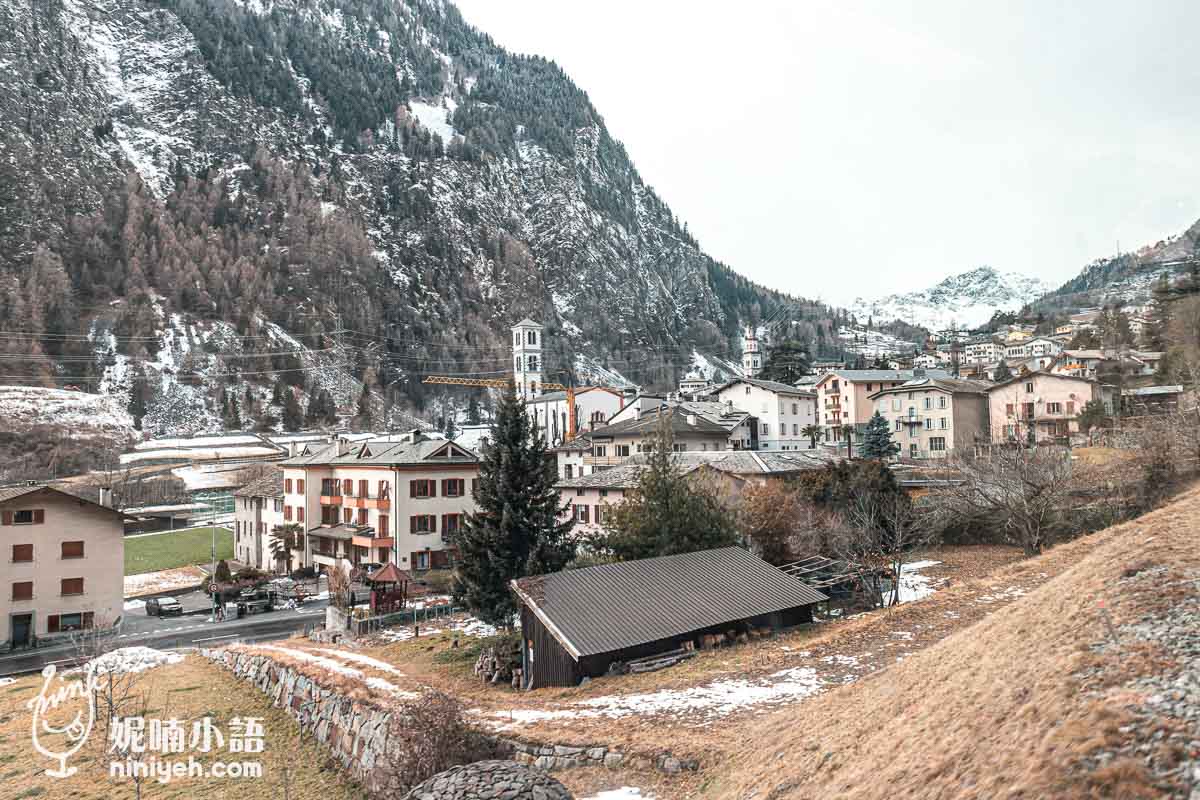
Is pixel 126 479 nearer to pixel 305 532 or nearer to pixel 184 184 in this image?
pixel 305 532

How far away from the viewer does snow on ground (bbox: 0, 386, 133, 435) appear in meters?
98.9

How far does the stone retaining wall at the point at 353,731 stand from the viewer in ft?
Answer: 41.7

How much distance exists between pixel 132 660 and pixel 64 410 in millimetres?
101504

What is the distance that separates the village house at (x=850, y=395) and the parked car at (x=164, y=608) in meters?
63.9

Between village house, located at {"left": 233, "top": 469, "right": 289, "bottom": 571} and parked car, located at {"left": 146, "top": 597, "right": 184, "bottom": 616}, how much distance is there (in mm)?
11486

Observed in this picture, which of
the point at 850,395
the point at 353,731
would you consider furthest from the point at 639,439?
the point at 353,731

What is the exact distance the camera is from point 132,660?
26781 millimetres

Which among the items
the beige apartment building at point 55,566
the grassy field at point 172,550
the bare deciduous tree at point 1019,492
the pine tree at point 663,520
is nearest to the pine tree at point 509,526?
the pine tree at point 663,520

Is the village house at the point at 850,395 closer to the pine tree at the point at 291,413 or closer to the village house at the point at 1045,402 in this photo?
the village house at the point at 1045,402

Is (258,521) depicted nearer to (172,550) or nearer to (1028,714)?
(172,550)

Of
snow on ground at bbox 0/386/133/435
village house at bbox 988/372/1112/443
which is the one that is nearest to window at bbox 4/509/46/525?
village house at bbox 988/372/1112/443

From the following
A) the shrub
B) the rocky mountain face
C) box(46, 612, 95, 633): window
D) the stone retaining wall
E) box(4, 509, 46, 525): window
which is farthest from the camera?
the rocky mountain face

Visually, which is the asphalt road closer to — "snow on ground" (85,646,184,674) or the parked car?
the parked car

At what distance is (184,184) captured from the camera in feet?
529
